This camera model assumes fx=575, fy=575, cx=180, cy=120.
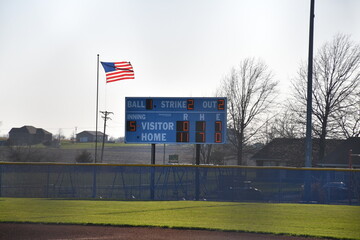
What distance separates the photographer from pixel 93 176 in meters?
24.5

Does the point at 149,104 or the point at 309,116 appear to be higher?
the point at 149,104

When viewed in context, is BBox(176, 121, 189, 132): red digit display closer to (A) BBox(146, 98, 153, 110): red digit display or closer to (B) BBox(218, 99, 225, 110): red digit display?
(A) BBox(146, 98, 153, 110): red digit display

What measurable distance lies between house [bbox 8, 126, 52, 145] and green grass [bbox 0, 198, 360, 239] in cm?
5151

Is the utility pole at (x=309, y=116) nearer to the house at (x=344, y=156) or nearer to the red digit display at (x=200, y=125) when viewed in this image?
the red digit display at (x=200, y=125)

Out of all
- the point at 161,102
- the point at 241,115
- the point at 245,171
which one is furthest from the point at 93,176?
the point at 241,115

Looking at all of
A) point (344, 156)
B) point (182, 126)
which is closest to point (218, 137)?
point (182, 126)

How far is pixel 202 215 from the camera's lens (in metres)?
17.5

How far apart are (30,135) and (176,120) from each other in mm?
60127

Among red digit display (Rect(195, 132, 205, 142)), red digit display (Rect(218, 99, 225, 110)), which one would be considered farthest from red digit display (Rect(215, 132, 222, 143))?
red digit display (Rect(218, 99, 225, 110))

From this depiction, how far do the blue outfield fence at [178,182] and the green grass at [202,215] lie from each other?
1672 millimetres

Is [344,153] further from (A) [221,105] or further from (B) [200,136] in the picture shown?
(B) [200,136]

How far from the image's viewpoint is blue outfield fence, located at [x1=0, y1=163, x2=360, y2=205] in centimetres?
2286

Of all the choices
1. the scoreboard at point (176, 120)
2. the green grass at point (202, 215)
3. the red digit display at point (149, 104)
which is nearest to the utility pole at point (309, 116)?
the green grass at point (202, 215)

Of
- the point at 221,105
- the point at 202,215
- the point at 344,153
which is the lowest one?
the point at 202,215
